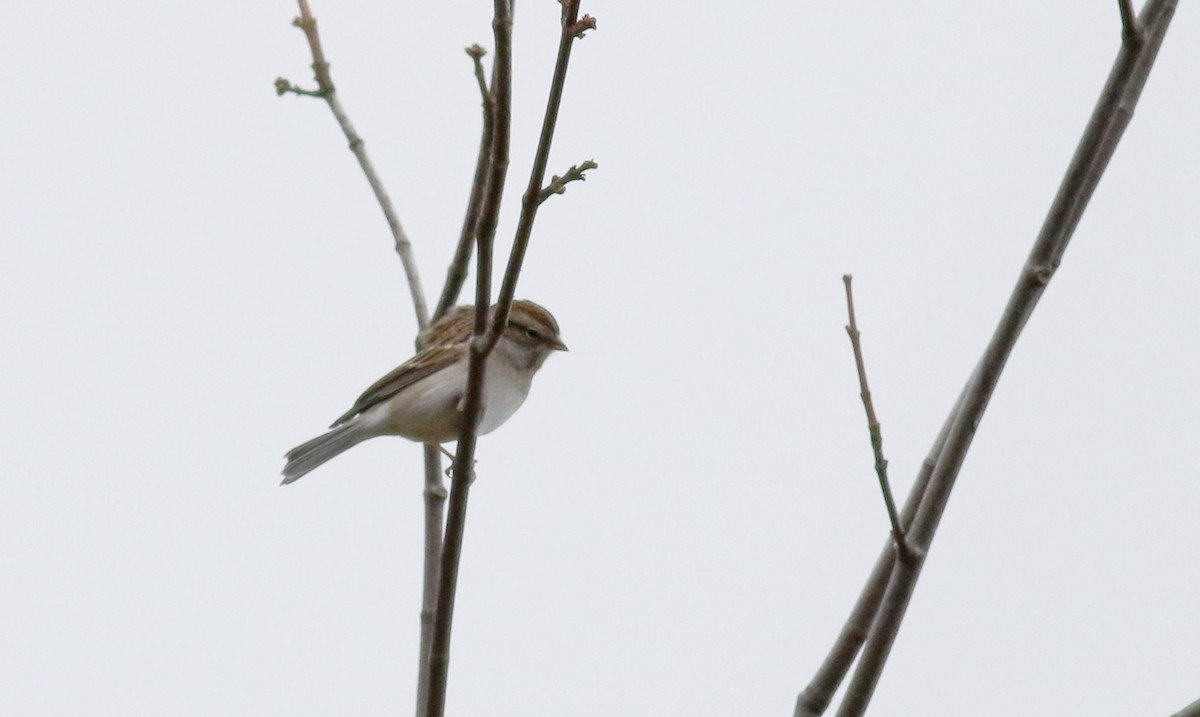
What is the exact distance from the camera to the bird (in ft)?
19.2

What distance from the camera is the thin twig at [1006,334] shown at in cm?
285

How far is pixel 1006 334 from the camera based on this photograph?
2875mm

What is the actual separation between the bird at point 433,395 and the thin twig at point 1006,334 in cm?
281

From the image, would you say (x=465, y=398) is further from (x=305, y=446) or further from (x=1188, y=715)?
(x=305, y=446)

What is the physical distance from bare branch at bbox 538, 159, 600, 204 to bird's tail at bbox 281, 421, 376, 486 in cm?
336

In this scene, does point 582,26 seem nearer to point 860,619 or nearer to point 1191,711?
point 860,619

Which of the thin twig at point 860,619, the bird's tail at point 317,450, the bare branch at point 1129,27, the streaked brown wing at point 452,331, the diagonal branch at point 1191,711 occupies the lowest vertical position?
the diagonal branch at point 1191,711

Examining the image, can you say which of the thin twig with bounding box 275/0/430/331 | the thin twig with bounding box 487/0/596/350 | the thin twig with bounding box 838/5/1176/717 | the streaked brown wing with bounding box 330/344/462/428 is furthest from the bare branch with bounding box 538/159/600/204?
the streaked brown wing with bounding box 330/344/462/428

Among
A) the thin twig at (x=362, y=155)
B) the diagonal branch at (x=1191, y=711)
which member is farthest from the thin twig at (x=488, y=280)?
the thin twig at (x=362, y=155)

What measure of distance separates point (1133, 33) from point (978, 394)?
2.53ft

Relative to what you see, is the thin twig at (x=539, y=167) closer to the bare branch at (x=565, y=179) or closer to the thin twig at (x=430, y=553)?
the bare branch at (x=565, y=179)

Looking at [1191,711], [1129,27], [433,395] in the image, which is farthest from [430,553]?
[1129,27]

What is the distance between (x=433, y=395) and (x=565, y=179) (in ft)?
9.77

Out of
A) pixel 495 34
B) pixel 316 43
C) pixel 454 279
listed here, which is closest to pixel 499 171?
pixel 495 34
